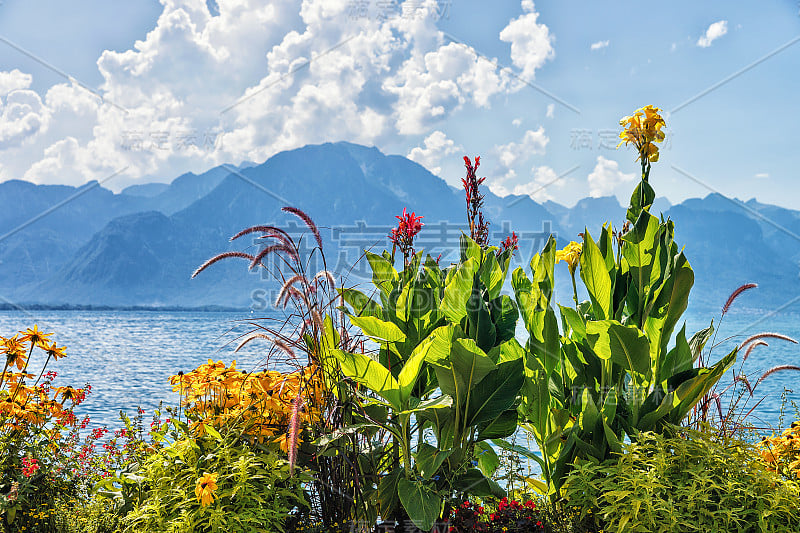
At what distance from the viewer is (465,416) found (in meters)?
1.88

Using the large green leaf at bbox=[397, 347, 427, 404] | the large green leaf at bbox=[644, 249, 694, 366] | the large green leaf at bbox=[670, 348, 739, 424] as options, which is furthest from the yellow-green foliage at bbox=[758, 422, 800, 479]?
the large green leaf at bbox=[397, 347, 427, 404]

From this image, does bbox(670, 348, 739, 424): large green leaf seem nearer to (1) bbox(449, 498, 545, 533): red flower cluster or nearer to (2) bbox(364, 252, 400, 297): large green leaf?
(1) bbox(449, 498, 545, 533): red flower cluster

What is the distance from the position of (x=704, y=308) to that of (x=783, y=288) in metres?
11.2

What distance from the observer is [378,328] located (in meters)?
1.81

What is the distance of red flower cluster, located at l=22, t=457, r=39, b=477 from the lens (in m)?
2.06

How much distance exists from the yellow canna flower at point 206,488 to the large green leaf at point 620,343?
4.30 ft

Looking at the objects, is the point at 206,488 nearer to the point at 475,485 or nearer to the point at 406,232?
the point at 475,485

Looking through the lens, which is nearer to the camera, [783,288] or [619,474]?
[619,474]

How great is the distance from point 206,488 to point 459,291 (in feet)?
3.35

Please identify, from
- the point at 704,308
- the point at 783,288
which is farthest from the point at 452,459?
the point at 783,288

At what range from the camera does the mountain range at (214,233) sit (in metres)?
41.3

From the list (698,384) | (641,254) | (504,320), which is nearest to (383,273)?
(504,320)

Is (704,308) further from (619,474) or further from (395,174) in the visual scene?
(395,174)

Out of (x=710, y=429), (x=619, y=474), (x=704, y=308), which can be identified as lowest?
(x=619, y=474)
